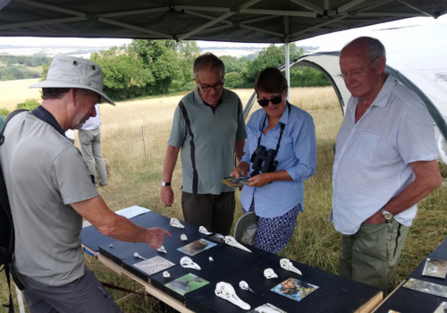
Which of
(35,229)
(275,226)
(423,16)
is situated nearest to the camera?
(35,229)

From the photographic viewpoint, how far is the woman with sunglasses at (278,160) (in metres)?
2.29

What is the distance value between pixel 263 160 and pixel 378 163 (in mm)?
733

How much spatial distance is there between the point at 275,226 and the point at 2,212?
1566 mm

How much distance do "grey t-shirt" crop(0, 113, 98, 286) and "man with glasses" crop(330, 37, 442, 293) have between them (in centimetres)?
138

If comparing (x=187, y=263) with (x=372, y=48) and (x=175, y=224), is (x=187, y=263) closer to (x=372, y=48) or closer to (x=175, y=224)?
(x=175, y=224)

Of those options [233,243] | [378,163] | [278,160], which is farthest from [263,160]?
[378,163]

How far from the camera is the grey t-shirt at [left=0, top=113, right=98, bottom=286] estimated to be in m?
1.47

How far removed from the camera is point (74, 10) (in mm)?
2938

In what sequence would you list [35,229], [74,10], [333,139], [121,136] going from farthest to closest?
1. [121,136]
2. [333,139]
3. [74,10]
4. [35,229]

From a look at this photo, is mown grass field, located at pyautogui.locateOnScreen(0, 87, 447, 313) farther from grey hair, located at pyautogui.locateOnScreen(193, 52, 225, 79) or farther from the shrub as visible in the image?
the shrub

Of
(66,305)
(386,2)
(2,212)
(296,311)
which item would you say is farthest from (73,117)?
(386,2)

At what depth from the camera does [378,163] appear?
6.17 ft

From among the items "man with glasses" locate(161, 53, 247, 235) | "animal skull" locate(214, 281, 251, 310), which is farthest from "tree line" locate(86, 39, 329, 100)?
"animal skull" locate(214, 281, 251, 310)

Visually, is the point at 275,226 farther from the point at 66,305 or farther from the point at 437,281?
the point at 66,305
